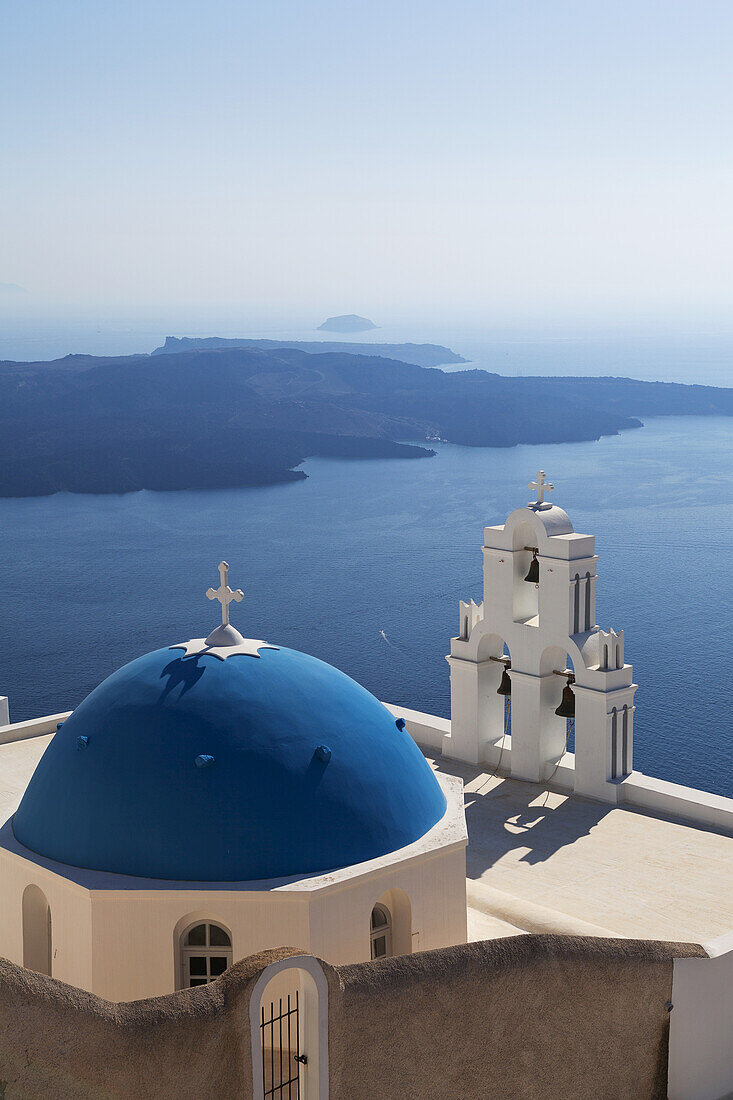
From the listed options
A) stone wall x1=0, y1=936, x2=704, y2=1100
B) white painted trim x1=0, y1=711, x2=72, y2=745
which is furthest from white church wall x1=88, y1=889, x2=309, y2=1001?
white painted trim x1=0, y1=711, x2=72, y2=745

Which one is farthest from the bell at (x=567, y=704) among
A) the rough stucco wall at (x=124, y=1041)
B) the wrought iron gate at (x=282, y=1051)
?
the rough stucco wall at (x=124, y=1041)

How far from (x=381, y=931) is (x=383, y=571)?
217 feet

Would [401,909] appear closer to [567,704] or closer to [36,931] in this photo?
[36,931]

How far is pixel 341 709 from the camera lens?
11.6 meters

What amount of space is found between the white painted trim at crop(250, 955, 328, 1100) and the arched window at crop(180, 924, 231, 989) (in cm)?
133

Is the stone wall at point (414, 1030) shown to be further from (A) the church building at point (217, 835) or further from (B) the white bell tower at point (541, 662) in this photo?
(B) the white bell tower at point (541, 662)

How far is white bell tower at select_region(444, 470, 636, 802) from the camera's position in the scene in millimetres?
17938

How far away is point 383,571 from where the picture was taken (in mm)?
77125

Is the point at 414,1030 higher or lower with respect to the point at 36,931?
lower

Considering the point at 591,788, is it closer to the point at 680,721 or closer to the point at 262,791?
the point at 262,791

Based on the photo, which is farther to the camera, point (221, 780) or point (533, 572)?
point (533, 572)

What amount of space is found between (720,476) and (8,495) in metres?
66.0

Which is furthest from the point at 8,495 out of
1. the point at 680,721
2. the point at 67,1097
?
the point at 67,1097

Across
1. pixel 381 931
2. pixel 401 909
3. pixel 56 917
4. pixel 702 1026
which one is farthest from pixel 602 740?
pixel 56 917
